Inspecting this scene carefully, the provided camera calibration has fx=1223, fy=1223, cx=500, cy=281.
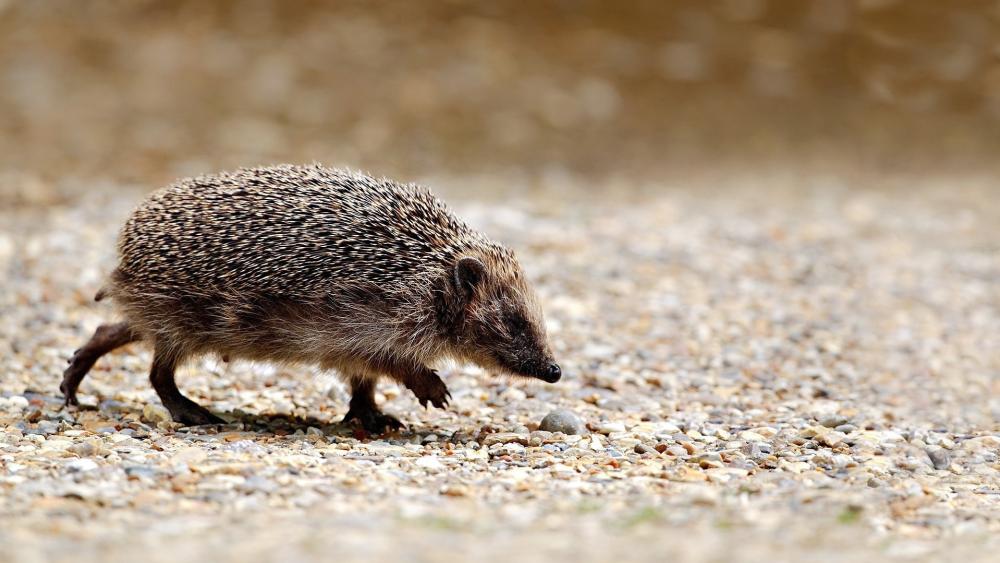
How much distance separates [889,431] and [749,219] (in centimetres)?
870

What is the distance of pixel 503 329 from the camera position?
8.19m

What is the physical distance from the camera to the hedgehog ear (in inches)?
316

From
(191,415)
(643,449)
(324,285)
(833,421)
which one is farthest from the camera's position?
(833,421)

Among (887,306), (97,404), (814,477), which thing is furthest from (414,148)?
(814,477)

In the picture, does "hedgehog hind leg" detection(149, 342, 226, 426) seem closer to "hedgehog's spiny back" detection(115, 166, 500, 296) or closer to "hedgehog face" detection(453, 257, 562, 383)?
"hedgehog's spiny back" detection(115, 166, 500, 296)

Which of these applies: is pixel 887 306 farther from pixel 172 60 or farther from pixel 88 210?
pixel 172 60

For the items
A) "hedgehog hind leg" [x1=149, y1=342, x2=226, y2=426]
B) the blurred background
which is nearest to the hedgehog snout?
"hedgehog hind leg" [x1=149, y1=342, x2=226, y2=426]

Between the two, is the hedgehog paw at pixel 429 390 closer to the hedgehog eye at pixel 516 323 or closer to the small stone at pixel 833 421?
the hedgehog eye at pixel 516 323

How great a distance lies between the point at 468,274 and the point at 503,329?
450mm

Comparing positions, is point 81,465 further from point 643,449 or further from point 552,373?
point 643,449

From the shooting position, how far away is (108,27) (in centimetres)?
2211

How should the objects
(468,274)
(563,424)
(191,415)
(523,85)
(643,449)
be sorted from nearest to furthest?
(643,449)
(468,274)
(563,424)
(191,415)
(523,85)

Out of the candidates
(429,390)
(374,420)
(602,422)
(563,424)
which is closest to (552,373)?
(563,424)

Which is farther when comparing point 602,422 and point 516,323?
point 602,422
